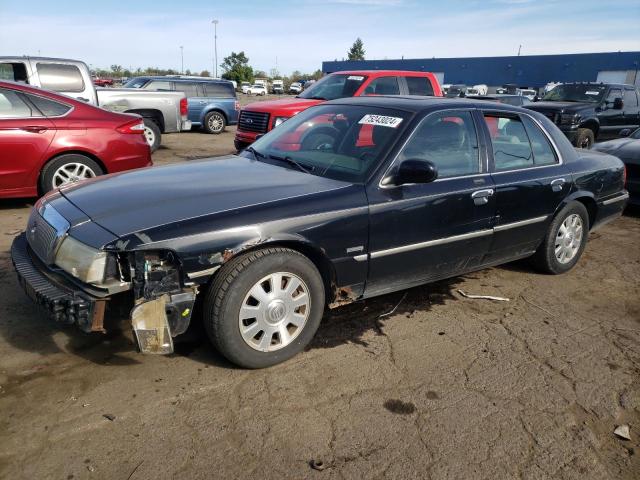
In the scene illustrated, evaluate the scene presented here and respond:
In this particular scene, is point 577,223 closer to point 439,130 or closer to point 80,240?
point 439,130

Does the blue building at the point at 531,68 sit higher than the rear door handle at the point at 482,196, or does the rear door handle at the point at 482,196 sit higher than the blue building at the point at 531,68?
the blue building at the point at 531,68

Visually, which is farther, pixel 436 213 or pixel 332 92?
pixel 332 92

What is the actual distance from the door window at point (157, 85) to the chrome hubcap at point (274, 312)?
1361 centimetres

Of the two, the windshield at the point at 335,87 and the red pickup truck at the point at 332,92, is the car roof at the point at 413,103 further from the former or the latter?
the windshield at the point at 335,87

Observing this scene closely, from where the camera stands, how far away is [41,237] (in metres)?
3.16

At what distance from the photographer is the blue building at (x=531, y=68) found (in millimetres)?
46200

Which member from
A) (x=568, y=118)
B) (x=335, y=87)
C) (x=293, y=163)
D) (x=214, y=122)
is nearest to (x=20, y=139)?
(x=293, y=163)

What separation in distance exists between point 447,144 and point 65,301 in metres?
2.77

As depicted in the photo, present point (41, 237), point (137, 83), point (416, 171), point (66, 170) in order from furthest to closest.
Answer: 1. point (137, 83)
2. point (66, 170)
3. point (416, 171)
4. point (41, 237)

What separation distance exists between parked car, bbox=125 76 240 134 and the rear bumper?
527 inches

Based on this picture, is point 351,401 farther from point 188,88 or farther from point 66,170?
point 188,88

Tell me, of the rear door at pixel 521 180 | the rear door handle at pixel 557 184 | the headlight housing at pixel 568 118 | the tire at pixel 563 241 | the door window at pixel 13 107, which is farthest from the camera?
the headlight housing at pixel 568 118

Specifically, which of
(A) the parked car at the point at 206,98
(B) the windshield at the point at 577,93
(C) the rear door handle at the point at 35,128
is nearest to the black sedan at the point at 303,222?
(C) the rear door handle at the point at 35,128

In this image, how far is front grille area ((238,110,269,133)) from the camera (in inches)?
353
